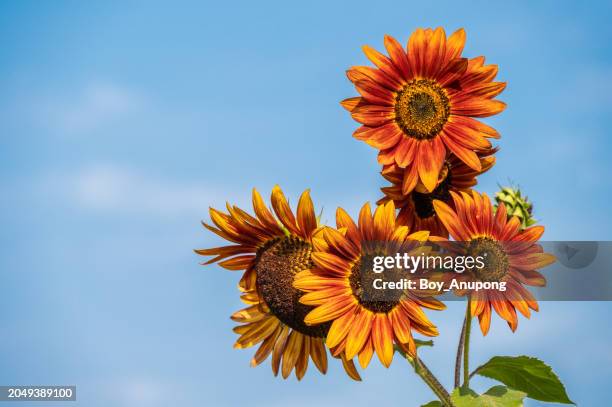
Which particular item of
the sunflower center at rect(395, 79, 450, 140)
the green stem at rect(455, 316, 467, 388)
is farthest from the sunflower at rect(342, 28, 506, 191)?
the green stem at rect(455, 316, 467, 388)

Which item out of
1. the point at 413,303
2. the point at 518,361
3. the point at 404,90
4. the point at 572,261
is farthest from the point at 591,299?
the point at 404,90

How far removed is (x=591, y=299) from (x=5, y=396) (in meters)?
2.88

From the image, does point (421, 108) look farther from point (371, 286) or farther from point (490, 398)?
point (490, 398)

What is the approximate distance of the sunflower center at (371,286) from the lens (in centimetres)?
293

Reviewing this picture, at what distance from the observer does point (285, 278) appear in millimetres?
3064

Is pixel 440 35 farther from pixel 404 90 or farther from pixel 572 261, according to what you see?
pixel 572 261

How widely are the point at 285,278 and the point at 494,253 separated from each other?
76cm

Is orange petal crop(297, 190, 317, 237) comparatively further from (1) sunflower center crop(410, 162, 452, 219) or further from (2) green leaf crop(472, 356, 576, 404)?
(2) green leaf crop(472, 356, 576, 404)

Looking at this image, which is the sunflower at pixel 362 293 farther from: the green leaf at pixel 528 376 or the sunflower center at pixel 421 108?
the green leaf at pixel 528 376

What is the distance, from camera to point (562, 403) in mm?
3254

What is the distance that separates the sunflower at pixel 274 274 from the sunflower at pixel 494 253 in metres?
0.51

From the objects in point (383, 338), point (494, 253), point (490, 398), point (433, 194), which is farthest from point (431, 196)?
point (490, 398)

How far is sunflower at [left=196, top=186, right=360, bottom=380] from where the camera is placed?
3080 mm

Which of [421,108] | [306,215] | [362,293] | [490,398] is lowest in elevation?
[490,398]
